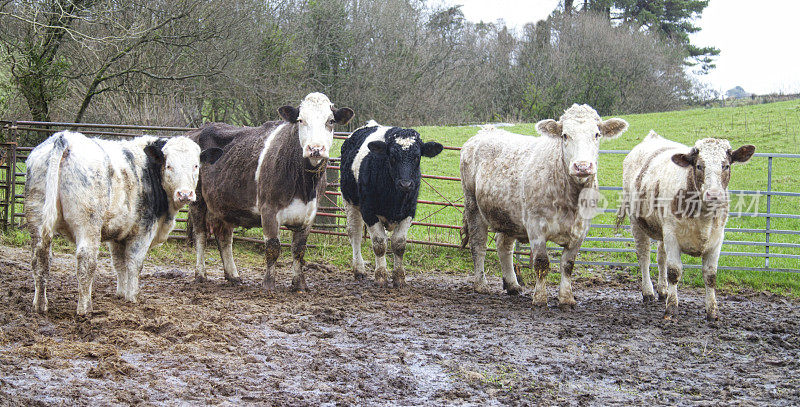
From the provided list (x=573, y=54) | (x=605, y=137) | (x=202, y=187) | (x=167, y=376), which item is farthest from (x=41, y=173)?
(x=573, y=54)

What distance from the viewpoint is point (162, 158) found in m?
6.61

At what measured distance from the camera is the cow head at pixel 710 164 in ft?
20.6

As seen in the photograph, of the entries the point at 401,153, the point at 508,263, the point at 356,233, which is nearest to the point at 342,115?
the point at 401,153

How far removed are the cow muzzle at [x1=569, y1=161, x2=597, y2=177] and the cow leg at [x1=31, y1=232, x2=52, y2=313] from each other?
447 cm

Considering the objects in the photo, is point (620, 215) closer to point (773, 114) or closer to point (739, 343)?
point (739, 343)

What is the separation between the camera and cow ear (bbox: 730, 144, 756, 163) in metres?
6.54

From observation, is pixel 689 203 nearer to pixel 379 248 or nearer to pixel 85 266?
pixel 379 248

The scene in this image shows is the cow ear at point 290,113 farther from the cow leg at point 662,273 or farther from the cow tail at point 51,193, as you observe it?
the cow leg at point 662,273

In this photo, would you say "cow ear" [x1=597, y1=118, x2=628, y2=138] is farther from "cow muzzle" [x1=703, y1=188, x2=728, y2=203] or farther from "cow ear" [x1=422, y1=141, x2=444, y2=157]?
"cow ear" [x1=422, y1=141, x2=444, y2=157]

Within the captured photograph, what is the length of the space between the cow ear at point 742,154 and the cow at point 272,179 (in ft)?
12.7

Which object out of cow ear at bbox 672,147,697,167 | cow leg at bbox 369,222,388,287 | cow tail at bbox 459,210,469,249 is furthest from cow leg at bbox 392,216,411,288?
cow ear at bbox 672,147,697,167

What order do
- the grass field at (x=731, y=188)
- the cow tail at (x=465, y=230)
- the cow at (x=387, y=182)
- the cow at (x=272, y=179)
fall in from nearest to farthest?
the cow at (x=272, y=179) → the cow at (x=387, y=182) → the cow tail at (x=465, y=230) → the grass field at (x=731, y=188)

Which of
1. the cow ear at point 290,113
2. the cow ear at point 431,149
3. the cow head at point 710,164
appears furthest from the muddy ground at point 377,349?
the cow ear at point 290,113

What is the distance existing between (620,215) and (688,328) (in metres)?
2.27
